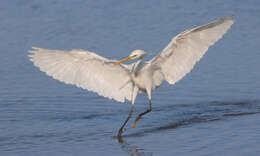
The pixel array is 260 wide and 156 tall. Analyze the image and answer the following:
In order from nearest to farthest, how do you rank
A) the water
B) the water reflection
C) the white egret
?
1. the water reflection
2. the water
3. the white egret

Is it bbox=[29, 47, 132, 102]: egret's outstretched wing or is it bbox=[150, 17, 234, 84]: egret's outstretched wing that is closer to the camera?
bbox=[150, 17, 234, 84]: egret's outstretched wing

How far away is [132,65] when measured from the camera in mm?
8648

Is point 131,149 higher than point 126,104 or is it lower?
lower

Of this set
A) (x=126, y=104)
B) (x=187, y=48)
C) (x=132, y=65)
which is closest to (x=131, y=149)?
(x=132, y=65)

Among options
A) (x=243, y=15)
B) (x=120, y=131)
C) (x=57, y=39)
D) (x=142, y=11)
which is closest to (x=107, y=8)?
(x=142, y=11)

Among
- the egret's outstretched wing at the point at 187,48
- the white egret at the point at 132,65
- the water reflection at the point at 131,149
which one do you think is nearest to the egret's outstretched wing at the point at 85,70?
the white egret at the point at 132,65

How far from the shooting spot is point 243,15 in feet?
48.6

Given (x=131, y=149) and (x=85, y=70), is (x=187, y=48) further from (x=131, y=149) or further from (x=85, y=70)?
(x=131, y=149)

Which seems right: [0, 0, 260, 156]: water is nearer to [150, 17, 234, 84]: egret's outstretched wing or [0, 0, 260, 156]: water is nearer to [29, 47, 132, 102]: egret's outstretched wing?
[29, 47, 132, 102]: egret's outstretched wing

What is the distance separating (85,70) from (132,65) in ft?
2.40

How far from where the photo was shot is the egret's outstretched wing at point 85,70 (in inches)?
329

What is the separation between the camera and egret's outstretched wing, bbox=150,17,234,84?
8.16 meters

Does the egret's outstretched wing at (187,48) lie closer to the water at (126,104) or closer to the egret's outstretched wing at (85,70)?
the egret's outstretched wing at (85,70)

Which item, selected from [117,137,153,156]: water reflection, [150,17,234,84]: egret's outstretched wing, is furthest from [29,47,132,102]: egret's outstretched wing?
[117,137,153,156]: water reflection
